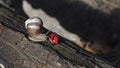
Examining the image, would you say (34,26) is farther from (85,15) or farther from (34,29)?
(85,15)

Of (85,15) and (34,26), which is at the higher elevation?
(85,15)

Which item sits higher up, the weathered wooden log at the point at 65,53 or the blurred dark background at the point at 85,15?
the blurred dark background at the point at 85,15

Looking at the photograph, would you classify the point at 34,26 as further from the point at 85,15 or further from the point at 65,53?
the point at 85,15

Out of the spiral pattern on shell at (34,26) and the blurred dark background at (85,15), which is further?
the blurred dark background at (85,15)

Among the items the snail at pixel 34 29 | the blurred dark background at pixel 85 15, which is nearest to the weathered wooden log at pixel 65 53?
the snail at pixel 34 29

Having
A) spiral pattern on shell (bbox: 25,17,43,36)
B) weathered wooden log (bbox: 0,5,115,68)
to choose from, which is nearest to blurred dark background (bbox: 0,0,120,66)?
weathered wooden log (bbox: 0,5,115,68)

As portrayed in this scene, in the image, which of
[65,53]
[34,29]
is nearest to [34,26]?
[34,29]

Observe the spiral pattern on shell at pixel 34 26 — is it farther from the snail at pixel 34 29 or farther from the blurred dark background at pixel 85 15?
the blurred dark background at pixel 85 15

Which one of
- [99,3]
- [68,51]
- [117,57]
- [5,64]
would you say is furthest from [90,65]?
[99,3]

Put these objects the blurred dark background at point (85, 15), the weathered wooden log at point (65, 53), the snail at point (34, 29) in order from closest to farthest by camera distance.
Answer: the weathered wooden log at point (65, 53), the snail at point (34, 29), the blurred dark background at point (85, 15)

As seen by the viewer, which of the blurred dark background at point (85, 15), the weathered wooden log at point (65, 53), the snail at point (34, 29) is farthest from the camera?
the blurred dark background at point (85, 15)

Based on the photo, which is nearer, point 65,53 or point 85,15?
point 65,53
